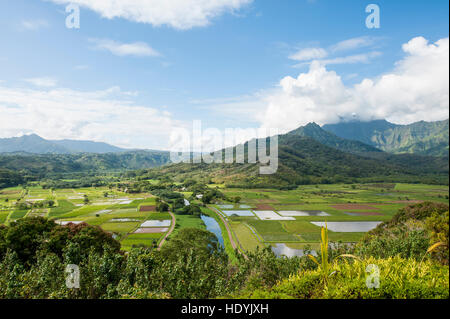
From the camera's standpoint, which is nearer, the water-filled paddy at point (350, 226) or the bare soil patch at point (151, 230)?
the bare soil patch at point (151, 230)

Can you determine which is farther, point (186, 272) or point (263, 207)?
point (263, 207)

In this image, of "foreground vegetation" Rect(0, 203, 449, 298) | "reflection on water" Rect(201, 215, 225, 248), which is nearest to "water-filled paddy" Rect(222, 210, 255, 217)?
"reflection on water" Rect(201, 215, 225, 248)

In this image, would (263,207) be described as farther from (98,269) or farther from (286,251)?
(98,269)

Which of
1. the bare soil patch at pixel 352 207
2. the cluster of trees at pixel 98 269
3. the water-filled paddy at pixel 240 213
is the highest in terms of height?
the cluster of trees at pixel 98 269

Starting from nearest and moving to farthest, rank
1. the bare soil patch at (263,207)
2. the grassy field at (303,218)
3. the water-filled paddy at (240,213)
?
the grassy field at (303,218) < the water-filled paddy at (240,213) < the bare soil patch at (263,207)

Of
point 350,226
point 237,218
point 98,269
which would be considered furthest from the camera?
point 237,218

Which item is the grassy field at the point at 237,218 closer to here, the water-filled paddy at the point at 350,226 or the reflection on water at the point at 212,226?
the reflection on water at the point at 212,226

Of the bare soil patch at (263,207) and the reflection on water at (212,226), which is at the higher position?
the reflection on water at (212,226)

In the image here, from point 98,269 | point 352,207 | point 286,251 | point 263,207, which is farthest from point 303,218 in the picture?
point 98,269

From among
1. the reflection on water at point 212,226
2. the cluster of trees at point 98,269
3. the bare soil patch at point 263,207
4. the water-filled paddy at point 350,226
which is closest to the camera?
the cluster of trees at point 98,269

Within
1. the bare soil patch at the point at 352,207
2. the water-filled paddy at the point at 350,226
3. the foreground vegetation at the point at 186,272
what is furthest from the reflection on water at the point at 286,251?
the bare soil patch at the point at 352,207

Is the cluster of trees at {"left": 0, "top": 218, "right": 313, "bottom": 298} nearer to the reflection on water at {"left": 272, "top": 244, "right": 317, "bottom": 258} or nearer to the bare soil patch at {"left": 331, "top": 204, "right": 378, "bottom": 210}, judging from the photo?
the reflection on water at {"left": 272, "top": 244, "right": 317, "bottom": 258}
